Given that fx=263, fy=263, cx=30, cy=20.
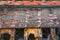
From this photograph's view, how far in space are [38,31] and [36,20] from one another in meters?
0.36

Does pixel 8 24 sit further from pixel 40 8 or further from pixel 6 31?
pixel 40 8

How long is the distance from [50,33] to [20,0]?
1509 millimetres

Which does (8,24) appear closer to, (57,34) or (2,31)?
(2,31)

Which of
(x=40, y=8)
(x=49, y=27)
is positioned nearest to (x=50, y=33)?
(x=49, y=27)

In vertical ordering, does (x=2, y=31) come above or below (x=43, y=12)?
below

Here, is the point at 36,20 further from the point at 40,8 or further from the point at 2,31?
the point at 2,31

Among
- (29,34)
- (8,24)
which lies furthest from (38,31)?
(8,24)

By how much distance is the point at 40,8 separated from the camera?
28.0 ft

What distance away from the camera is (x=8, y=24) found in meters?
8.49

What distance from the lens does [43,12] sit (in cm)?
854

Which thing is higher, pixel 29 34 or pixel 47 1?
pixel 47 1

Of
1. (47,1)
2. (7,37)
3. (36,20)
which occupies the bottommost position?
(7,37)

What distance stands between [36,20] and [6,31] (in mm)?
1034

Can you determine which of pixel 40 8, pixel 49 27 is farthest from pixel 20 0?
pixel 49 27
